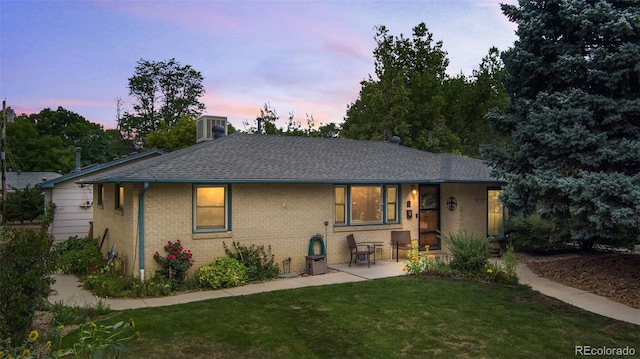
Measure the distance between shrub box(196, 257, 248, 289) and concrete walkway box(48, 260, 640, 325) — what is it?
0.22 m

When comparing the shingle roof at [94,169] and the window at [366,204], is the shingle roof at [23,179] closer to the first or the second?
the shingle roof at [94,169]

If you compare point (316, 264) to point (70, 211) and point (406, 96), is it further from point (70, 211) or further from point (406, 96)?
point (406, 96)

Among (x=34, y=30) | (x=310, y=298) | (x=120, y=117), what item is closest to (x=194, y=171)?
(x=310, y=298)

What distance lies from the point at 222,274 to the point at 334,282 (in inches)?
107

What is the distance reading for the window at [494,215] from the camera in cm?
1544

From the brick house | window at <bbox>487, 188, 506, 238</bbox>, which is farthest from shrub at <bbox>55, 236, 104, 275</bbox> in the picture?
window at <bbox>487, 188, 506, 238</bbox>

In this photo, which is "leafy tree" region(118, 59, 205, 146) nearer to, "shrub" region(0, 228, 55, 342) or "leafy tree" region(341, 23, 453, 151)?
"leafy tree" region(341, 23, 453, 151)

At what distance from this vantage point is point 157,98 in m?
47.8

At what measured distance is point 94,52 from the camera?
1798cm

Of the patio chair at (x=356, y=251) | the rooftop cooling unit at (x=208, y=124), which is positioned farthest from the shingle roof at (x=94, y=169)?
the patio chair at (x=356, y=251)

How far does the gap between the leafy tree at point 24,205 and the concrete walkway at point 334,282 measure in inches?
892

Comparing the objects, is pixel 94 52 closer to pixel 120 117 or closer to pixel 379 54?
pixel 379 54

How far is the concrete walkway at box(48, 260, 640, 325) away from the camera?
8359mm

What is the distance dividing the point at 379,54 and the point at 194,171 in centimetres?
2854
